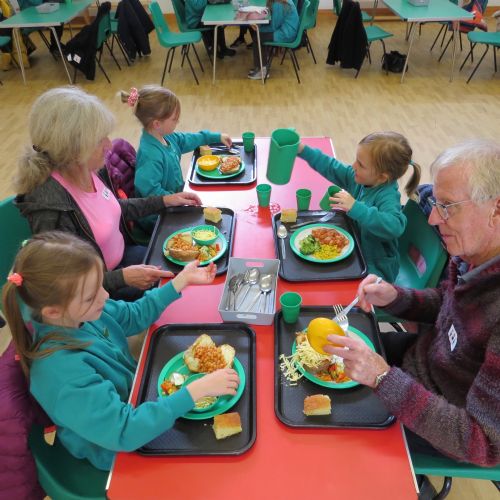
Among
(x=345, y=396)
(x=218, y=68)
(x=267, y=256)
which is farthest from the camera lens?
(x=218, y=68)

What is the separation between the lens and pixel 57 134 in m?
1.66

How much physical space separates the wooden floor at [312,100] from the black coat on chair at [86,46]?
28 cm

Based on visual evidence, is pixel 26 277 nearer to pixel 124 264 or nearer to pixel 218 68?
pixel 124 264

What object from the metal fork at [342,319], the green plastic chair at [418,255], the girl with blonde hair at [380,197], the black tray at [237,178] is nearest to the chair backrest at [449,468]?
the metal fork at [342,319]

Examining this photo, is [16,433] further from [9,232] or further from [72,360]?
[9,232]

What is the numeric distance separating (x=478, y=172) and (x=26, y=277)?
1.27 meters

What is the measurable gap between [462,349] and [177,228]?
128 cm

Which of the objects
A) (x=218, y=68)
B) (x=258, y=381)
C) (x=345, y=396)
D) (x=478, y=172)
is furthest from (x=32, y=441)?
(x=218, y=68)

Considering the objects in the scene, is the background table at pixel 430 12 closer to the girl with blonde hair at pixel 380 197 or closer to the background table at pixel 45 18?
the girl with blonde hair at pixel 380 197

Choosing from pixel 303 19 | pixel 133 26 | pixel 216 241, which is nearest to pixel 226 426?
pixel 216 241

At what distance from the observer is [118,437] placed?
1080mm

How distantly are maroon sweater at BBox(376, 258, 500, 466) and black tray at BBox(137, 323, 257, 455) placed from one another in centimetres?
38

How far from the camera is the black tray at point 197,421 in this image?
3.65 feet

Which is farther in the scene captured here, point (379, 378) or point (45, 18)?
point (45, 18)
